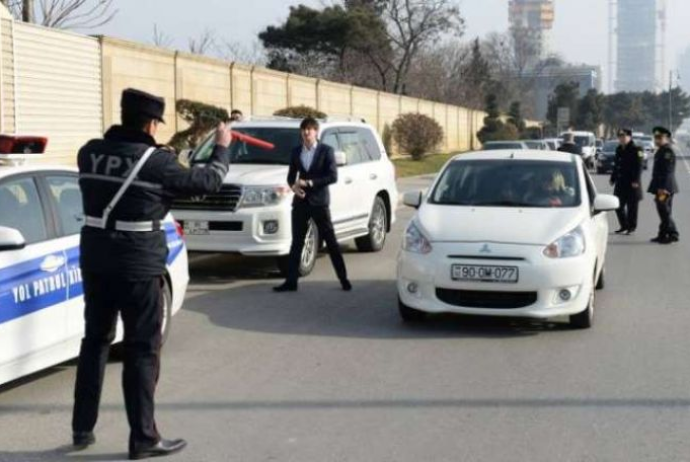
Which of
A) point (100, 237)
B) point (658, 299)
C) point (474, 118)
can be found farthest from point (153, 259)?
point (474, 118)

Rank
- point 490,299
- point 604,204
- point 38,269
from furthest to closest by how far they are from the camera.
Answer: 1. point 604,204
2. point 490,299
3. point 38,269

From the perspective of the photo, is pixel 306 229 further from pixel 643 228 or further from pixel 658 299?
pixel 643 228

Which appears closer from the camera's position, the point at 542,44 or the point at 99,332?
the point at 99,332

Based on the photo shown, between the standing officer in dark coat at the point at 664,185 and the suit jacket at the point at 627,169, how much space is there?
494 millimetres

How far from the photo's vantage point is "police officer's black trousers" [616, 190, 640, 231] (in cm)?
1727

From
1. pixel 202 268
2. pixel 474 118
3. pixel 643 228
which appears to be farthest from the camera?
pixel 474 118

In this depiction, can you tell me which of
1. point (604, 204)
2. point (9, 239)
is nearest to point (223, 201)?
point (604, 204)

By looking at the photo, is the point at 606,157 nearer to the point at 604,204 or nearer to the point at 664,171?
the point at 664,171

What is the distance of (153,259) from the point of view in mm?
5500

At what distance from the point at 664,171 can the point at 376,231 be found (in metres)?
4.77

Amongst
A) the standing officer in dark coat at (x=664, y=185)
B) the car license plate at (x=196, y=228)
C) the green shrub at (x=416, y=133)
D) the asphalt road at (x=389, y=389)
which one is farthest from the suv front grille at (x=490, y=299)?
the green shrub at (x=416, y=133)

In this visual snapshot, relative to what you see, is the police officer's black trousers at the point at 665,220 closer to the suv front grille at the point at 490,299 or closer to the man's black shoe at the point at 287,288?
the man's black shoe at the point at 287,288

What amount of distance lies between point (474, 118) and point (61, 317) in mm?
69856

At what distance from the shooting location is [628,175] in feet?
56.0
